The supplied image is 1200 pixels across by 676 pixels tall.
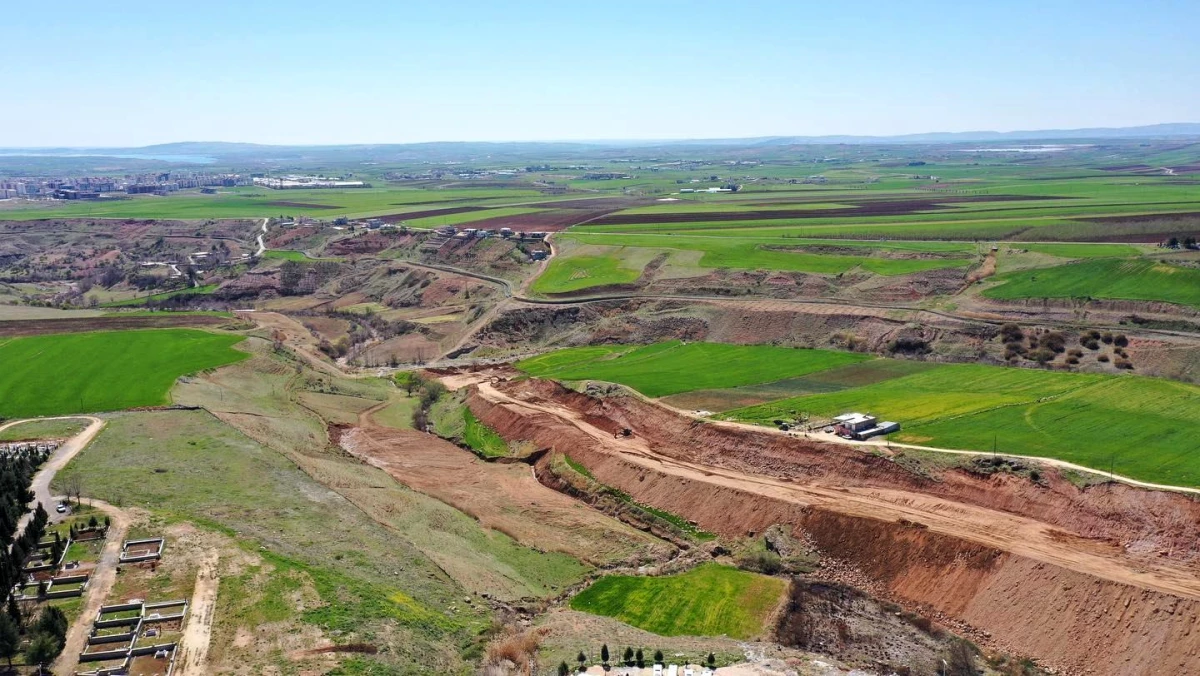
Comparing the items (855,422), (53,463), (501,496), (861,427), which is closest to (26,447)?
(53,463)

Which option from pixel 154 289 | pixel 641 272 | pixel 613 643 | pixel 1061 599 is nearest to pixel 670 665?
pixel 613 643

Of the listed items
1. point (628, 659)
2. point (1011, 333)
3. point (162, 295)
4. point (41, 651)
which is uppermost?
point (1011, 333)

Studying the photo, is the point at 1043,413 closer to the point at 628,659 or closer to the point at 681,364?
the point at 681,364

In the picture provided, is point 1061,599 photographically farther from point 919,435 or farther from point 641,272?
point 641,272

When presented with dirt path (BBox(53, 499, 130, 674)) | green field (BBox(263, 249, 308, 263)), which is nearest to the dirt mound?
dirt path (BBox(53, 499, 130, 674))

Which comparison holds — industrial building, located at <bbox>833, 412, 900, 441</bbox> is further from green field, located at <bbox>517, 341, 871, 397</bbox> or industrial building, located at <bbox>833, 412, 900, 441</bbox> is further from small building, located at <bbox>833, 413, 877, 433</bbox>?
green field, located at <bbox>517, 341, 871, 397</bbox>
